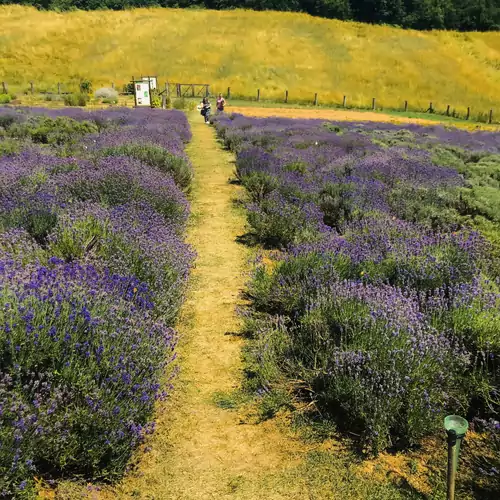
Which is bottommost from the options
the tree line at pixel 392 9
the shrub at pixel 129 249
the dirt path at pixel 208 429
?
the dirt path at pixel 208 429

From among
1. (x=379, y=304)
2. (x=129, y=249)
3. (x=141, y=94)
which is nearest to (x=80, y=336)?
(x=129, y=249)

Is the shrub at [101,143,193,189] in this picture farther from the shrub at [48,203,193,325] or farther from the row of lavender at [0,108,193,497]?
the shrub at [48,203,193,325]

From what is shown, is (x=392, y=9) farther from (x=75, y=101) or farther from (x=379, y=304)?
(x=379, y=304)

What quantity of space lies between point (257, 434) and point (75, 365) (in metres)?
1.46

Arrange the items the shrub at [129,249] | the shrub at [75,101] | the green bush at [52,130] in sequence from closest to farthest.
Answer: the shrub at [129,249], the green bush at [52,130], the shrub at [75,101]

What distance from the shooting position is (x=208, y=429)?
3619 mm

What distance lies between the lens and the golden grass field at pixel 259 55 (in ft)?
171

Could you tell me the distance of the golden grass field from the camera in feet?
171

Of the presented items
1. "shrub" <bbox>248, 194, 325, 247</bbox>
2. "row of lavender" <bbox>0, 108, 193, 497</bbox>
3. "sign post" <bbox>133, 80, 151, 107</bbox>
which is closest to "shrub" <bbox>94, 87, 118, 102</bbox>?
"sign post" <bbox>133, 80, 151, 107</bbox>

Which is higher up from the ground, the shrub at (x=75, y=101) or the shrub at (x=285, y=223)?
the shrub at (x=75, y=101)

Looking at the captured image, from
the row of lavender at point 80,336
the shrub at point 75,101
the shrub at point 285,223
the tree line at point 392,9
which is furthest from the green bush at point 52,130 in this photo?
the tree line at point 392,9

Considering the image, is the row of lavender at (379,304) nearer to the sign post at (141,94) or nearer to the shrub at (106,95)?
the sign post at (141,94)

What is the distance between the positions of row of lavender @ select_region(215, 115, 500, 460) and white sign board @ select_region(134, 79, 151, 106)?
2296 cm

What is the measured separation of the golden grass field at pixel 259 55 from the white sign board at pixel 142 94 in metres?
17.1
